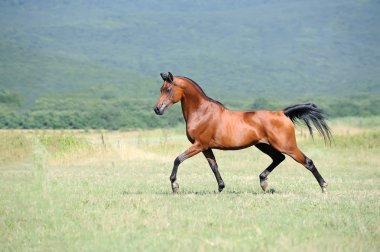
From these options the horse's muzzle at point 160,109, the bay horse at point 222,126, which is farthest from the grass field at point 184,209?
the horse's muzzle at point 160,109

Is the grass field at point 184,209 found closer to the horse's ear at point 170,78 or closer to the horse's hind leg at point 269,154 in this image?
the horse's hind leg at point 269,154

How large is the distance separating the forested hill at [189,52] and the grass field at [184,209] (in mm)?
74449

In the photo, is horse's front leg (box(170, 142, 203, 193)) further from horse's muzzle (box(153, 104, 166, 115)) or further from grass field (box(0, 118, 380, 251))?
horse's muzzle (box(153, 104, 166, 115))

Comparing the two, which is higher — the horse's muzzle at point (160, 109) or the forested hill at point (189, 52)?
the horse's muzzle at point (160, 109)

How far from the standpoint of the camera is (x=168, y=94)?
14.4 meters

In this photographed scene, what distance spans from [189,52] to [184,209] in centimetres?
13551

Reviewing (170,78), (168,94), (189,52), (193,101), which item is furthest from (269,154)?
(189,52)

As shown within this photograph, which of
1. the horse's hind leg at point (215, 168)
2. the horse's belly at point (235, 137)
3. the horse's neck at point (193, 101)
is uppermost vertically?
the horse's neck at point (193, 101)

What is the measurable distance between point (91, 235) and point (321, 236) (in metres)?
2.80

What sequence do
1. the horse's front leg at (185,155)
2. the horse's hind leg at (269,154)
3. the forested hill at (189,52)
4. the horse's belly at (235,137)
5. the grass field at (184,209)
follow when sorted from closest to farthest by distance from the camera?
the grass field at (184,209), the horse's front leg at (185,155), the horse's belly at (235,137), the horse's hind leg at (269,154), the forested hill at (189,52)

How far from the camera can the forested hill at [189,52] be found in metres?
118

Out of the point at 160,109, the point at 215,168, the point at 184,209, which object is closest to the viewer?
the point at 184,209

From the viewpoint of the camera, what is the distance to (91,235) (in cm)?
962

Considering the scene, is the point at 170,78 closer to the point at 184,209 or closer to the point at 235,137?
the point at 235,137
